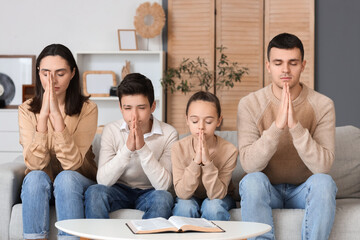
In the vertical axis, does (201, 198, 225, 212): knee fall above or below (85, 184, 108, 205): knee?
below

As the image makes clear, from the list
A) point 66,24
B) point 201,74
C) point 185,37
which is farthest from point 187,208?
point 66,24

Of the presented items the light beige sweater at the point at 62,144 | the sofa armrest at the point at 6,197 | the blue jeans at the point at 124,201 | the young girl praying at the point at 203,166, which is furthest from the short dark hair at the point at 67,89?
the young girl praying at the point at 203,166

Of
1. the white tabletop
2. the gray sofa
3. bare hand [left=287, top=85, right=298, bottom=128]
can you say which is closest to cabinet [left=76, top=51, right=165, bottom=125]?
the gray sofa

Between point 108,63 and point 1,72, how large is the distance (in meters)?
1.10

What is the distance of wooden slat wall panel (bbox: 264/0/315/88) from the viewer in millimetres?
5070

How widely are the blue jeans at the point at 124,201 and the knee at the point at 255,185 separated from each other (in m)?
0.35

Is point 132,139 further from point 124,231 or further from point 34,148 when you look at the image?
point 124,231

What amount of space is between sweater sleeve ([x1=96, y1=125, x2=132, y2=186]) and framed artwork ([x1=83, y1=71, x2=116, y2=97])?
2682 mm

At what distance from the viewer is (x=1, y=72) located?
531 centimetres

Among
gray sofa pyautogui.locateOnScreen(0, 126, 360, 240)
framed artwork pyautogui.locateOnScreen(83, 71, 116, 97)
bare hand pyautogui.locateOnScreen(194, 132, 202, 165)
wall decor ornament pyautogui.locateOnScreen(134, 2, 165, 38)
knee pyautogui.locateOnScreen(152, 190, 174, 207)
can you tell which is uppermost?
wall decor ornament pyautogui.locateOnScreen(134, 2, 165, 38)

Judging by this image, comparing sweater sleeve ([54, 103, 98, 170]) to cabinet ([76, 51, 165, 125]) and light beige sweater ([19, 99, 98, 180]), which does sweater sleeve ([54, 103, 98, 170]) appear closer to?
light beige sweater ([19, 99, 98, 180])

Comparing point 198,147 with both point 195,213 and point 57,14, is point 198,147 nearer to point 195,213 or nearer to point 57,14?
point 195,213

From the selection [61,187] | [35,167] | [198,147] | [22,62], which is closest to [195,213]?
[198,147]

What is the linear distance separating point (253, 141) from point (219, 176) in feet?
0.75
